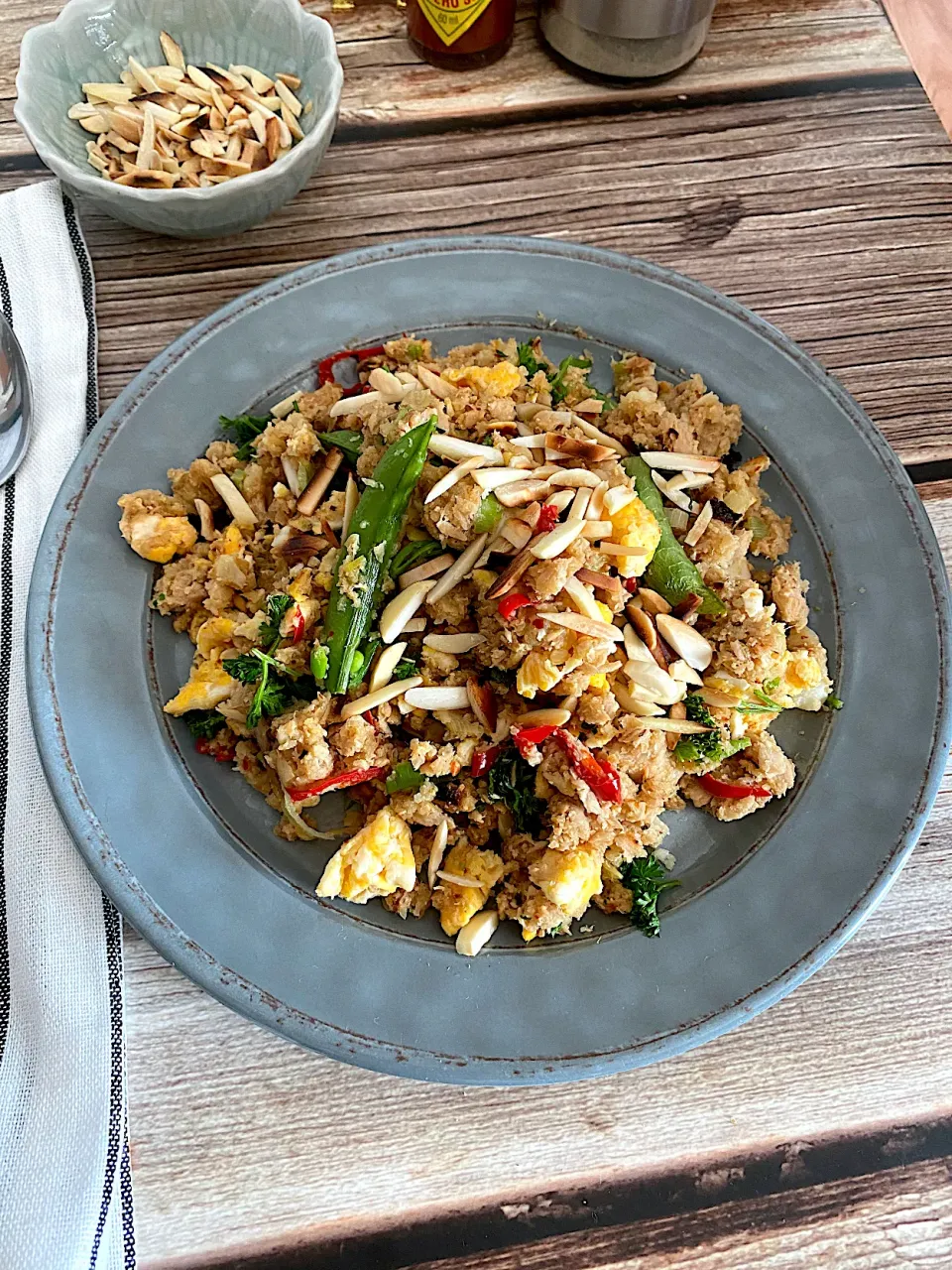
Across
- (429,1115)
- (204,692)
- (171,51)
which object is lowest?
(429,1115)

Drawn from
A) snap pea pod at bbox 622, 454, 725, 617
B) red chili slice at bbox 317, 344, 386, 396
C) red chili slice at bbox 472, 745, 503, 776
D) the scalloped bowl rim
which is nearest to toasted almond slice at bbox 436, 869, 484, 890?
red chili slice at bbox 472, 745, 503, 776

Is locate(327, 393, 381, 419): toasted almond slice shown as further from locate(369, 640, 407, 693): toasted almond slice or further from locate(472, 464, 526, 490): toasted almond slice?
locate(369, 640, 407, 693): toasted almond slice

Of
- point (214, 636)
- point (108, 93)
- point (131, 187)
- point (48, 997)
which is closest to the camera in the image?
point (48, 997)

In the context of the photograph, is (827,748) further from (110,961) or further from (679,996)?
(110,961)

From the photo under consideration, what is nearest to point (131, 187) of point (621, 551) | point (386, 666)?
point (386, 666)

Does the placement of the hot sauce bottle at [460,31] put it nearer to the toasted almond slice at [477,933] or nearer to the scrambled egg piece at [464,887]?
the scrambled egg piece at [464,887]

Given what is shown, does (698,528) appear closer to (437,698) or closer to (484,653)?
(484,653)

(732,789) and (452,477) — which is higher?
(452,477)
